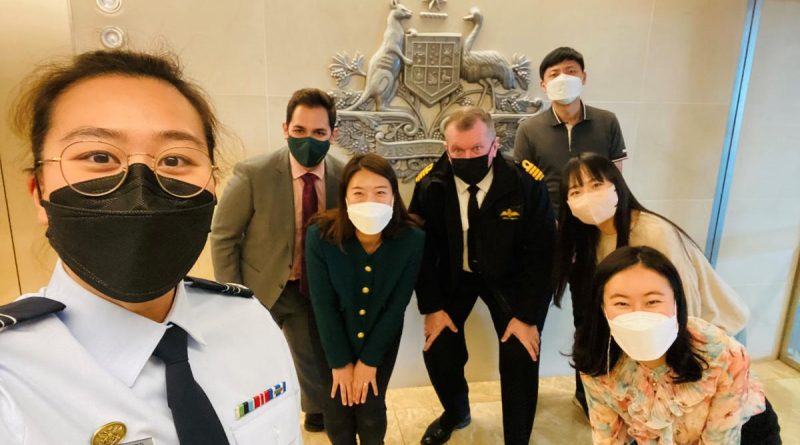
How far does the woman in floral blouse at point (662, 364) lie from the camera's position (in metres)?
1.36

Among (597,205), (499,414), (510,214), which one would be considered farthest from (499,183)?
(499,414)

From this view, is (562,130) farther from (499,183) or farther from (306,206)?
(306,206)

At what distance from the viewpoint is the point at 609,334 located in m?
1.50

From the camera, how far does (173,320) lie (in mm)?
786

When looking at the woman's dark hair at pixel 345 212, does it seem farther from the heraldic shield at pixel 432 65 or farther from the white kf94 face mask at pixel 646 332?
the white kf94 face mask at pixel 646 332

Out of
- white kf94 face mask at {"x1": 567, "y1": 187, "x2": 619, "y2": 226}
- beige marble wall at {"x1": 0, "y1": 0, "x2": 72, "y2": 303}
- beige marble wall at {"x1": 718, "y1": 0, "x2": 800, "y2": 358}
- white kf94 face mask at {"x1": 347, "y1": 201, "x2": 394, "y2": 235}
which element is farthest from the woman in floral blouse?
beige marble wall at {"x1": 0, "y1": 0, "x2": 72, "y2": 303}

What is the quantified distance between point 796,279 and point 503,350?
7.41 ft

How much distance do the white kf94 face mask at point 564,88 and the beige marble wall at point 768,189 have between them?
1275 mm

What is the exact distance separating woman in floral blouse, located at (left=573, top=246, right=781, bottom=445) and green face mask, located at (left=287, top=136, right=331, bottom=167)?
110cm

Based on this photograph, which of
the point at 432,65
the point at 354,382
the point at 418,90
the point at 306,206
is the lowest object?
the point at 354,382

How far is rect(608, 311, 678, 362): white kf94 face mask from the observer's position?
1.33 metres

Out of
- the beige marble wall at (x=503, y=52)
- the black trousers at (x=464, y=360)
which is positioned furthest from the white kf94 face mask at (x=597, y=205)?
the beige marble wall at (x=503, y=52)

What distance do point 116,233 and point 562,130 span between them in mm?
2037

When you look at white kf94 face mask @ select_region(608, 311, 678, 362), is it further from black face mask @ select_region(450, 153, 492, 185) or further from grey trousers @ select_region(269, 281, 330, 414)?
grey trousers @ select_region(269, 281, 330, 414)
